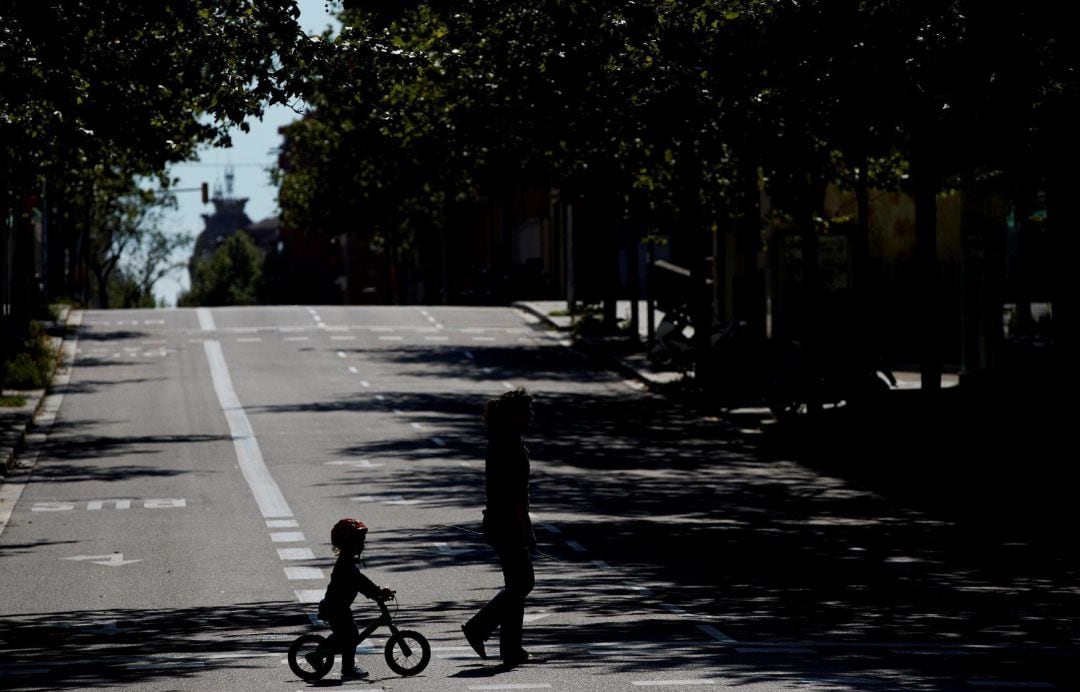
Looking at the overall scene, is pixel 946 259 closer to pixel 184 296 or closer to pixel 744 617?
pixel 744 617

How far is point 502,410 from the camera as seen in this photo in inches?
436

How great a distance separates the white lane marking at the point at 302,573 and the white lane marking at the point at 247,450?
381 centimetres

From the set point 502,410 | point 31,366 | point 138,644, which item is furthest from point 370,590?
point 31,366

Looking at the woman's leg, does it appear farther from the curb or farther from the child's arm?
the curb

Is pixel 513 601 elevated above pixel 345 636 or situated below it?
above

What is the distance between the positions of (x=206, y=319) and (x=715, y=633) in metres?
41.6

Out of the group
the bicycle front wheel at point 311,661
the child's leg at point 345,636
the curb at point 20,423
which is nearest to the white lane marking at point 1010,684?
the child's leg at point 345,636

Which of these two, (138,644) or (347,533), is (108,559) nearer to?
(138,644)

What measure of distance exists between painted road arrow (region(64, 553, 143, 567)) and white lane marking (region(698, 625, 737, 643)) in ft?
19.2

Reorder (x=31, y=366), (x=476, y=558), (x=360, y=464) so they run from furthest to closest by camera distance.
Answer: (x=31, y=366) → (x=360, y=464) → (x=476, y=558)

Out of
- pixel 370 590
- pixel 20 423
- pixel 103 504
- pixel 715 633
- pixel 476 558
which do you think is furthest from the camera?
pixel 20 423

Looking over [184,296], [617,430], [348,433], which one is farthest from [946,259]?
[184,296]

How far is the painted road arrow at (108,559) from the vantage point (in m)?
16.6

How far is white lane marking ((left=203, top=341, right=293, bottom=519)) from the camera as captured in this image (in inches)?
822
